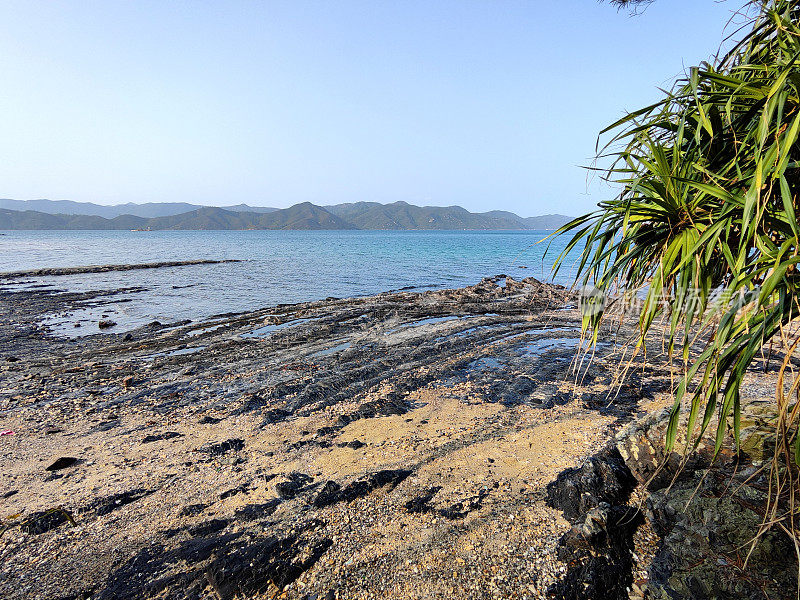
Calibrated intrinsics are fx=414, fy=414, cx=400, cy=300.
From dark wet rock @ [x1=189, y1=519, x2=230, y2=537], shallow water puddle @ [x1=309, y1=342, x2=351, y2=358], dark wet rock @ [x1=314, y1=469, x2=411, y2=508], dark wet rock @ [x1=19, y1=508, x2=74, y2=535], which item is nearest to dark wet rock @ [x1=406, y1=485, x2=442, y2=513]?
dark wet rock @ [x1=314, y1=469, x2=411, y2=508]

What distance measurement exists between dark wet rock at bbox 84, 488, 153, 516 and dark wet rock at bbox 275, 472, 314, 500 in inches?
69.8

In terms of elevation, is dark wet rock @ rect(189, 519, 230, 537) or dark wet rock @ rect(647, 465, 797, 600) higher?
dark wet rock @ rect(647, 465, 797, 600)

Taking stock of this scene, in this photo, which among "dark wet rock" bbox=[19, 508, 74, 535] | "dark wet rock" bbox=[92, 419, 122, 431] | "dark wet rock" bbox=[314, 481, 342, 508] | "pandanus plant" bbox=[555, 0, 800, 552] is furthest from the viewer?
"dark wet rock" bbox=[92, 419, 122, 431]

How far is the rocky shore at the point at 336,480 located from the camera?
155 inches

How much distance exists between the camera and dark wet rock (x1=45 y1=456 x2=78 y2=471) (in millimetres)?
6312

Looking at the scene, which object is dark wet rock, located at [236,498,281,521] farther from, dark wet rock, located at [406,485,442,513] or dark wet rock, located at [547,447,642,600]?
dark wet rock, located at [547,447,642,600]

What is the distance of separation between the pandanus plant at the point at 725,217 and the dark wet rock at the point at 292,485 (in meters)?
4.31

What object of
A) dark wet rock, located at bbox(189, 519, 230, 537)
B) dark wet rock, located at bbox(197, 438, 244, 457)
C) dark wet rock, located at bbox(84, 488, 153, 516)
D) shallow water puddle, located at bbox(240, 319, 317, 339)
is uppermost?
dark wet rock, located at bbox(189, 519, 230, 537)

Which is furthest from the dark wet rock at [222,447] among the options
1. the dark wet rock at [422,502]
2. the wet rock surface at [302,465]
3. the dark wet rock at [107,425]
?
the dark wet rock at [422,502]

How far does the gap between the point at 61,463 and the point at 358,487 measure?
4777 millimetres

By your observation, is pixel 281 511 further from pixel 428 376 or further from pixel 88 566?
pixel 428 376

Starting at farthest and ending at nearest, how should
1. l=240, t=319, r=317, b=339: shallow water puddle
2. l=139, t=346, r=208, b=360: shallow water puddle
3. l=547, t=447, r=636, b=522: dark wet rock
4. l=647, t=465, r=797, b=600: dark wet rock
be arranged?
1. l=240, t=319, r=317, b=339: shallow water puddle
2. l=139, t=346, r=208, b=360: shallow water puddle
3. l=547, t=447, r=636, b=522: dark wet rock
4. l=647, t=465, r=797, b=600: dark wet rock

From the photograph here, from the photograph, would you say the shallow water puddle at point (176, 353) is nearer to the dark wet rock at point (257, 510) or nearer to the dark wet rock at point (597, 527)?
the dark wet rock at point (257, 510)

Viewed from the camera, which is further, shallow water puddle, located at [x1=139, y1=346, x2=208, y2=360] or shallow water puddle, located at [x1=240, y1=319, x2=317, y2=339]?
shallow water puddle, located at [x1=240, y1=319, x2=317, y2=339]
